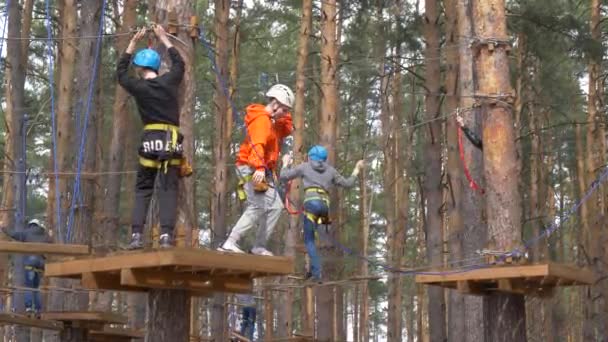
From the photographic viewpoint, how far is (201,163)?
103 ft

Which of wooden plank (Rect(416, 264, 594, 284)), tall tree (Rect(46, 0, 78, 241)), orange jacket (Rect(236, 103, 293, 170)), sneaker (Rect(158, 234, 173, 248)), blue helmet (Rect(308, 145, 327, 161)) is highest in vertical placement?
tall tree (Rect(46, 0, 78, 241))

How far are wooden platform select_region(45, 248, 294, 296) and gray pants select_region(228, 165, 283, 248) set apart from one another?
695 millimetres

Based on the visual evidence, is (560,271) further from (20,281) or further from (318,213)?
(20,281)

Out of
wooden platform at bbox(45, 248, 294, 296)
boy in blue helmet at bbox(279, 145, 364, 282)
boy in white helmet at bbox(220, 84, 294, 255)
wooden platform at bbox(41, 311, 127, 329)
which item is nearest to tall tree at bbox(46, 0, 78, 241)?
wooden platform at bbox(41, 311, 127, 329)

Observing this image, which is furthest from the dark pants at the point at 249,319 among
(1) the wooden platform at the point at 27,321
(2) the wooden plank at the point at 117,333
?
(1) the wooden platform at the point at 27,321

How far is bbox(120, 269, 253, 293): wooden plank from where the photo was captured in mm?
6844

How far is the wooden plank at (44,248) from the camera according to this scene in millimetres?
8570

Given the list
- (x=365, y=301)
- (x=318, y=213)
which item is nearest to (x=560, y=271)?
(x=318, y=213)

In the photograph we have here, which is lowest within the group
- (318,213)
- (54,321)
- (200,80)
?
(54,321)

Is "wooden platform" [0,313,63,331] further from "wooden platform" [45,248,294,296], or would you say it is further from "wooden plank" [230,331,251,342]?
"wooden platform" [45,248,294,296]

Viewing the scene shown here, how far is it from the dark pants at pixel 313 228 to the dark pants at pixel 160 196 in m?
4.01

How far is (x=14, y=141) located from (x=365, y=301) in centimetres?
1794

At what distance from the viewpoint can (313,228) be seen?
11.5 meters

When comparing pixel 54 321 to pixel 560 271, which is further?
pixel 54 321
